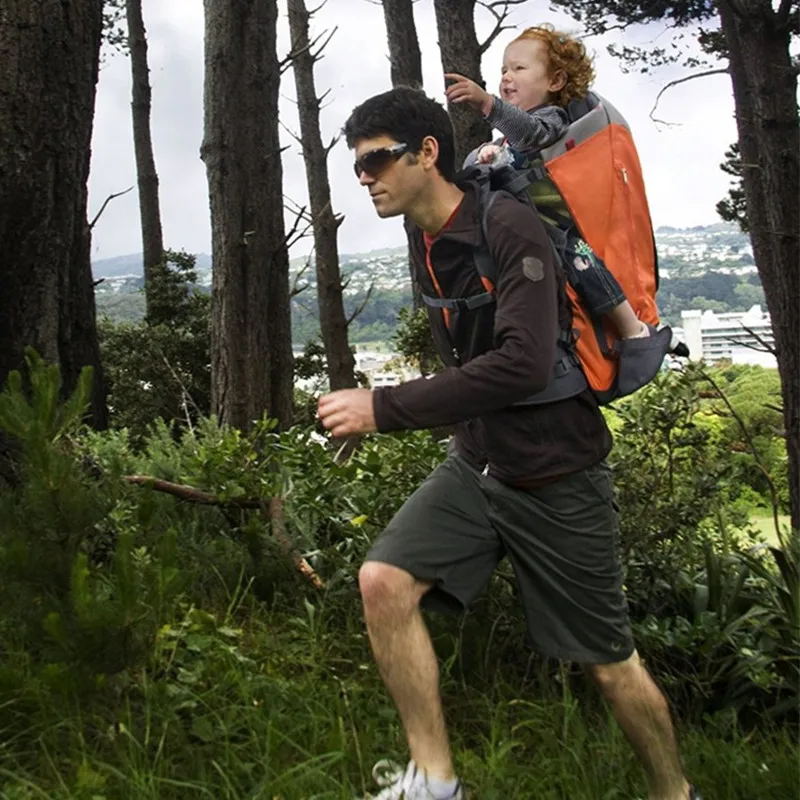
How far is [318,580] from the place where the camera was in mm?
4434

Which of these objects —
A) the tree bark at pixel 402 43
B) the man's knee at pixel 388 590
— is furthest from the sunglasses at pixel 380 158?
the tree bark at pixel 402 43

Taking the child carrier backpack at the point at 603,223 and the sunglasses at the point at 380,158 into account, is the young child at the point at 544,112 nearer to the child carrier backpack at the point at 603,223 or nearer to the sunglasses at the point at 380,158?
the child carrier backpack at the point at 603,223

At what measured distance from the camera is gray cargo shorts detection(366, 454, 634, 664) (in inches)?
115

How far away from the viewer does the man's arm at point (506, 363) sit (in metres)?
2.66

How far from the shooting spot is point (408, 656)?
110 inches

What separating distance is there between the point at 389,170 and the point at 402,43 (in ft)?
38.9

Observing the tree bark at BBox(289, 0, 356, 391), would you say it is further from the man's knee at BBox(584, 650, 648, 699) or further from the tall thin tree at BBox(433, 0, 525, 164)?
the man's knee at BBox(584, 650, 648, 699)

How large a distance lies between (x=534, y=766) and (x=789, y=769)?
0.77 metres

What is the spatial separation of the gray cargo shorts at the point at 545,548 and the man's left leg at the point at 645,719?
5cm

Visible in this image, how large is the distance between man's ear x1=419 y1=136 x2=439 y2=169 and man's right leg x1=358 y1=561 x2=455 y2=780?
40.2 inches

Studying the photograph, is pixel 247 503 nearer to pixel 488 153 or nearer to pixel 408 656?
pixel 488 153

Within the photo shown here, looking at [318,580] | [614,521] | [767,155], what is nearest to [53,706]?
[318,580]

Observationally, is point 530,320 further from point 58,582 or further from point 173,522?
point 173,522

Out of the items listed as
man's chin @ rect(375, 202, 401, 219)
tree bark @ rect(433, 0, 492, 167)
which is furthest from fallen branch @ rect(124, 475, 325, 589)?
tree bark @ rect(433, 0, 492, 167)
